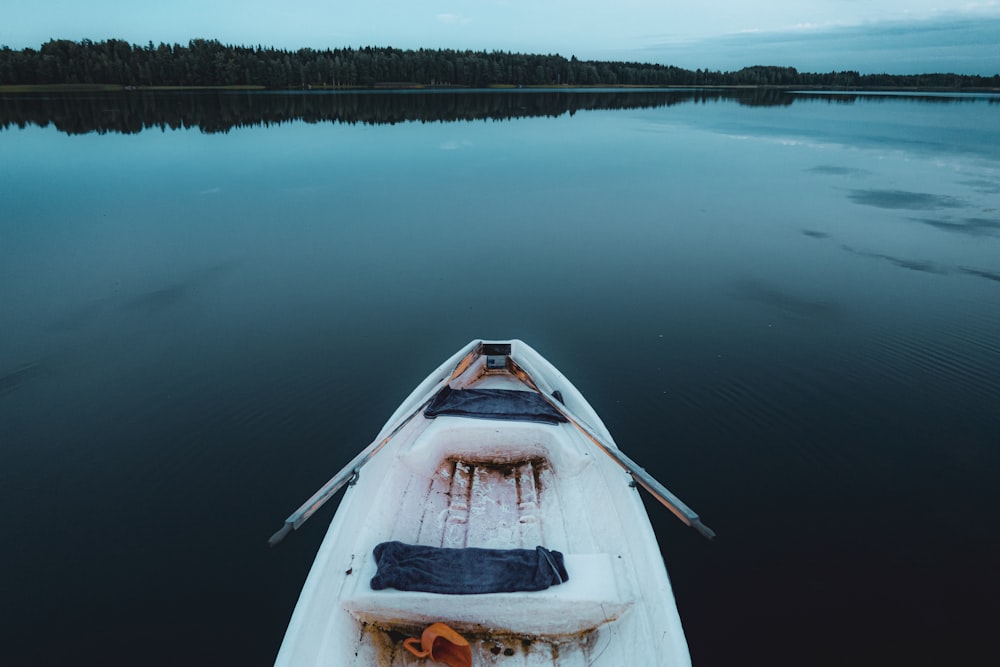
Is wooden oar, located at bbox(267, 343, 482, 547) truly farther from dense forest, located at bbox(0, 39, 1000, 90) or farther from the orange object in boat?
dense forest, located at bbox(0, 39, 1000, 90)

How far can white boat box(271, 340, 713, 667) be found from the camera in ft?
16.2

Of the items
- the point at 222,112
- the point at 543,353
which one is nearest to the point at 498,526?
the point at 543,353

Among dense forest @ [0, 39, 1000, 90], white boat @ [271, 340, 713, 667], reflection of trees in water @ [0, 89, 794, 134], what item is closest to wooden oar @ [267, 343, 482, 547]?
white boat @ [271, 340, 713, 667]

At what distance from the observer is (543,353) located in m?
12.1

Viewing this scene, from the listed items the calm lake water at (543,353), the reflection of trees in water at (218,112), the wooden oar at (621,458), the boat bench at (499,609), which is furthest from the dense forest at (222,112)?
the boat bench at (499,609)

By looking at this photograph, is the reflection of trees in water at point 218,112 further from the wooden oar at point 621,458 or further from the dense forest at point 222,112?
the wooden oar at point 621,458

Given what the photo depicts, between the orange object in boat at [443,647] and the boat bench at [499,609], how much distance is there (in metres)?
0.19

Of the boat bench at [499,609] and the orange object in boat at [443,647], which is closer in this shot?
the orange object in boat at [443,647]

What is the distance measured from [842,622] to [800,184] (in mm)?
27844

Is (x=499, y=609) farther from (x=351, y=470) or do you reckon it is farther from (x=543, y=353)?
(x=543, y=353)

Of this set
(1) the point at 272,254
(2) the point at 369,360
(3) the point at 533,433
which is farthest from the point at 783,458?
(1) the point at 272,254

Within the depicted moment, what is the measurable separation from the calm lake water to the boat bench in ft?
5.69

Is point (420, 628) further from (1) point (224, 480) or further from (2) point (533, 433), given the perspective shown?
(1) point (224, 480)

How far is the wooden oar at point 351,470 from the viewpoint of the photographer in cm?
534
